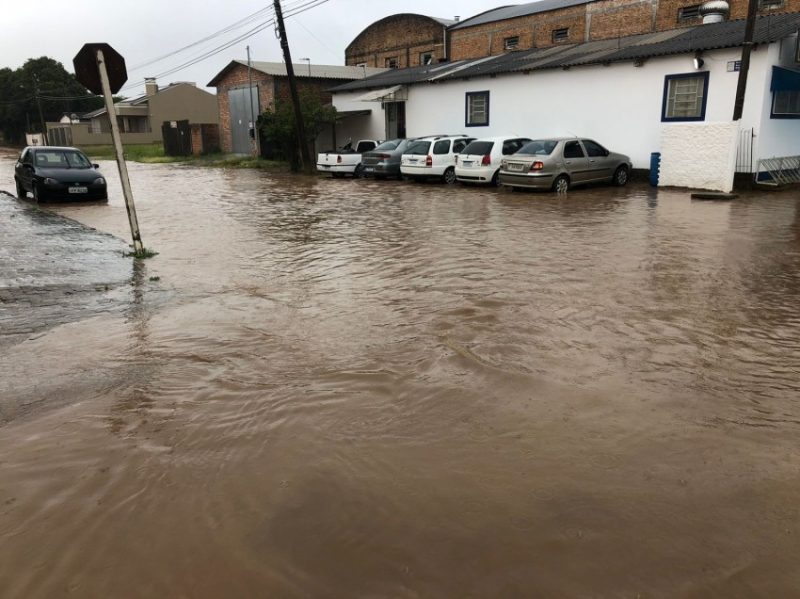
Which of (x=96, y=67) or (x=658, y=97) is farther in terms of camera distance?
(x=658, y=97)

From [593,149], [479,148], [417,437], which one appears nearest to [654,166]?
[593,149]

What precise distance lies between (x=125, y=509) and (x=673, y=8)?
3158 cm

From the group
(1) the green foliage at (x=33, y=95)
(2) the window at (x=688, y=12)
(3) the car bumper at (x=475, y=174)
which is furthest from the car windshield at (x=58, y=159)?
(1) the green foliage at (x=33, y=95)

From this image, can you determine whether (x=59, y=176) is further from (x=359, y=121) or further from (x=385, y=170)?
(x=359, y=121)

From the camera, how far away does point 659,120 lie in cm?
2000

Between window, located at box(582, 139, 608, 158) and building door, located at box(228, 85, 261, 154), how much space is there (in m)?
23.5

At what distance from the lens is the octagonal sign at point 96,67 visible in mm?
9102

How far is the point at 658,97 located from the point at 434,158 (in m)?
7.00

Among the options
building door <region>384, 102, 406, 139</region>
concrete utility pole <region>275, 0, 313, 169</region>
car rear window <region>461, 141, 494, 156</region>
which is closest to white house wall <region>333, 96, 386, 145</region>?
building door <region>384, 102, 406, 139</region>

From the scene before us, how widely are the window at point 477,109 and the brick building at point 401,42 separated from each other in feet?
46.0

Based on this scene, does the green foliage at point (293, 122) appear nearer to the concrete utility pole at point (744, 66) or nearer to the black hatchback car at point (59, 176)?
the black hatchback car at point (59, 176)

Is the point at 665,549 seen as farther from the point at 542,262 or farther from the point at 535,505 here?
the point at 542,262

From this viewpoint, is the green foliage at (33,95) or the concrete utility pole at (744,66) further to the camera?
the green foliage at (33,95)

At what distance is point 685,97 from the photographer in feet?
63.5
